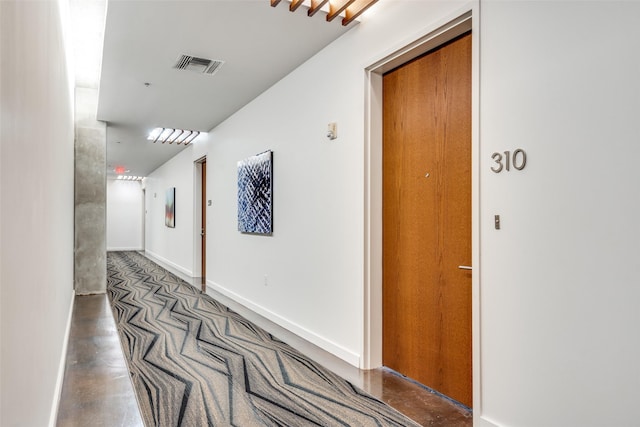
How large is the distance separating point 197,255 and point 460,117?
6.30m

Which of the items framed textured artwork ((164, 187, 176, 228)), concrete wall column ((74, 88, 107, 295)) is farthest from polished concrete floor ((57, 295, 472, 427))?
framed textured artwork ((164, 187, 176, 228))

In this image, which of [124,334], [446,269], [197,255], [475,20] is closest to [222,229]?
[197,255]

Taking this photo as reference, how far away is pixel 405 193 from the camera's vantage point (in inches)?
113

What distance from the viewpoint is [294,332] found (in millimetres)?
3988

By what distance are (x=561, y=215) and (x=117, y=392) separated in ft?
9.03

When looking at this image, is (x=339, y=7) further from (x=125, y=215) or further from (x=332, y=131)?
(x=125, y=215)

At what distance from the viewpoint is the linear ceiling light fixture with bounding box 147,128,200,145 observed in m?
6.89

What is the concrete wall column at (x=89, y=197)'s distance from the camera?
19.9 feet

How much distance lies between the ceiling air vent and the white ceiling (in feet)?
0.24

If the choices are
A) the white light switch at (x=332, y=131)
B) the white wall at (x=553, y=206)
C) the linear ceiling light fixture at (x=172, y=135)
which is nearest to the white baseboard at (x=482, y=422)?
the white wall at (x=553, y=206)

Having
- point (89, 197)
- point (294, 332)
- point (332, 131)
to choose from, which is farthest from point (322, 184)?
point (89, 197)

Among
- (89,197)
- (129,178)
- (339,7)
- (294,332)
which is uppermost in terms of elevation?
(339,7)

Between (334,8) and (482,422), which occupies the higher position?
(334,8)

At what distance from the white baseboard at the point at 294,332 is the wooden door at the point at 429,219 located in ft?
1.04
